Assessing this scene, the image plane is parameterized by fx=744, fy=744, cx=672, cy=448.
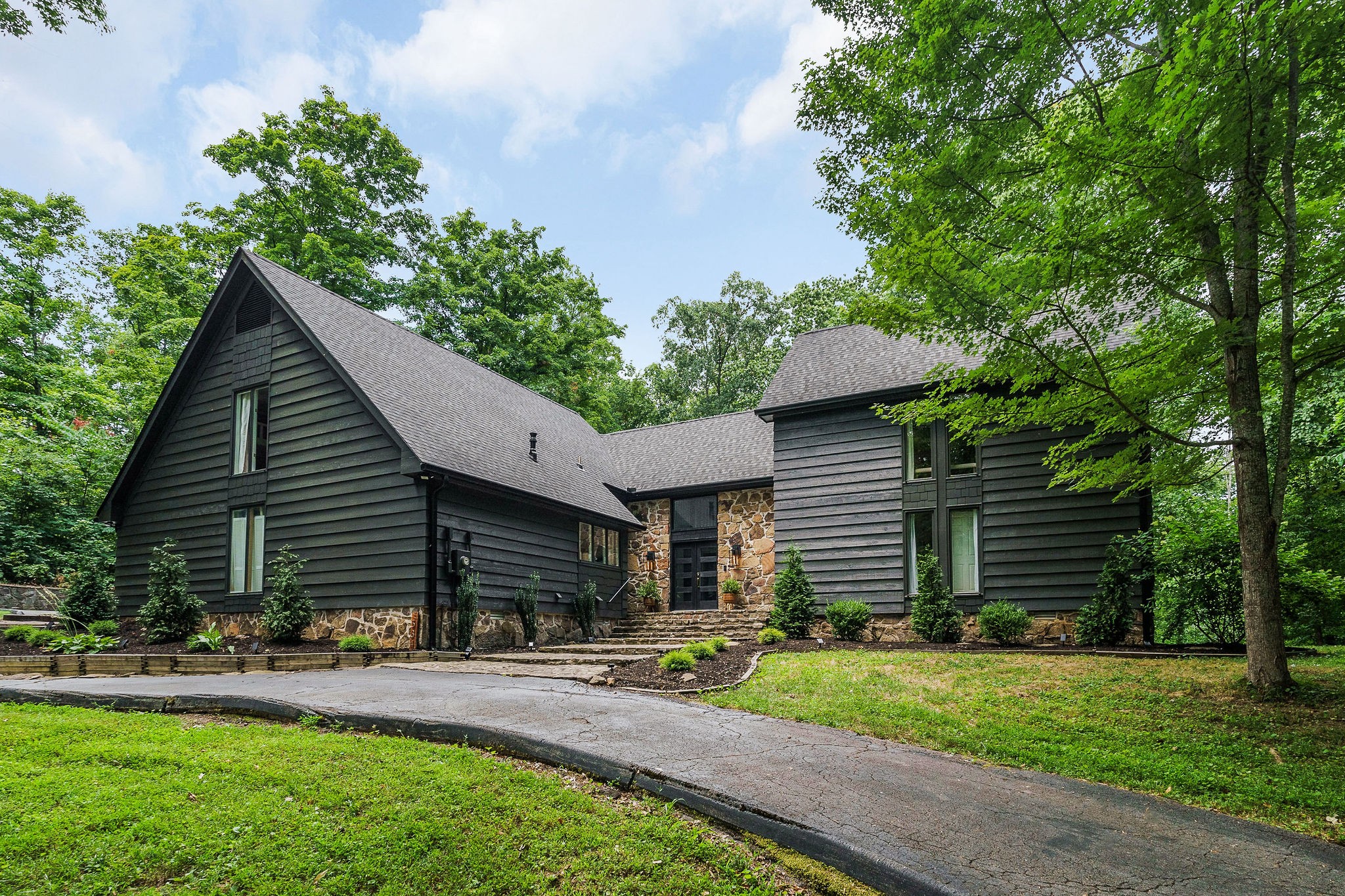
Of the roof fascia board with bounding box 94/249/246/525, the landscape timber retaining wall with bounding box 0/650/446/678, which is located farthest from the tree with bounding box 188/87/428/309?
the landscape timber retaining wall with bounding box 0/650/446/678

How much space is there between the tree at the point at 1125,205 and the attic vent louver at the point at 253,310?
11.3 meters

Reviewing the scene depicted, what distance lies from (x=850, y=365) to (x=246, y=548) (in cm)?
1248

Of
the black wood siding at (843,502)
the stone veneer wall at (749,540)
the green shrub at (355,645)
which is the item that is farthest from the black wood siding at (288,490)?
the stone veneer wall at (749,540)

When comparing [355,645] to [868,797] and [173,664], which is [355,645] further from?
[868,797]

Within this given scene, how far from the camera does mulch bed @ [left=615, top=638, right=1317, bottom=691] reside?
888 cm

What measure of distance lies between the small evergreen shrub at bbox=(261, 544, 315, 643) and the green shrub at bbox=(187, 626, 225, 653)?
2.46ft

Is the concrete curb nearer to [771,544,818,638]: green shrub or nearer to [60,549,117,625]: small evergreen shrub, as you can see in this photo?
[60,549,117,625]: small evergreen shrub

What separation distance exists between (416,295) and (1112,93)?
74.4 ft

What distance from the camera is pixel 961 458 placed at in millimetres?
13719

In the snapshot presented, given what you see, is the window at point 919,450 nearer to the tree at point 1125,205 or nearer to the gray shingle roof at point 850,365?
the gray shingle roof at point 850,365

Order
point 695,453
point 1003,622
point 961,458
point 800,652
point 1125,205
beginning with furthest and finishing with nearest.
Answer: point 695,453 < point 961,458 < point 1003,622 < point 800,652 < point 1125,205

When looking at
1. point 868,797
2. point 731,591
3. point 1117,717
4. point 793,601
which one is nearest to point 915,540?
point 793,601

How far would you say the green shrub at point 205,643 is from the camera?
11.4 m

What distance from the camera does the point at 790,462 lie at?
15391 mm
